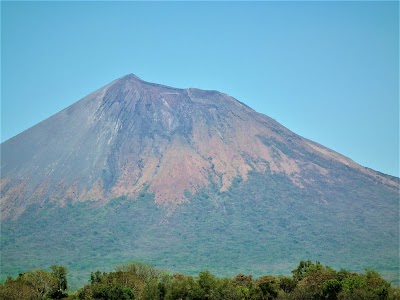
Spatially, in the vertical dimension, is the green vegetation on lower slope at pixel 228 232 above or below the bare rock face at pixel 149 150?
below

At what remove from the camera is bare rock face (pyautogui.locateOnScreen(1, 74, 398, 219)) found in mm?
161125

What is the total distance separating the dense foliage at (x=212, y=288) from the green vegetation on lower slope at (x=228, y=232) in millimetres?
50155

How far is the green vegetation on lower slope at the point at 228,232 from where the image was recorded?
136m

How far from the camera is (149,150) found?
171 metres

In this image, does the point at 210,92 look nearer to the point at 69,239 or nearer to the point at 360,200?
the point at 360,200

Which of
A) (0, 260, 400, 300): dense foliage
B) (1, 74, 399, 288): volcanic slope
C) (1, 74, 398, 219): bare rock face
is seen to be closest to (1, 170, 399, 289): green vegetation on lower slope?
(1, 74, 399, 288): volcanic slope

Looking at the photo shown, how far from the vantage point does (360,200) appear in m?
162

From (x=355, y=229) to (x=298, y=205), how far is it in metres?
14.4

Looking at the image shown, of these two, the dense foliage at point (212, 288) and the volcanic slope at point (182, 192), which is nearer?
the dense foliage at point (212, 288)

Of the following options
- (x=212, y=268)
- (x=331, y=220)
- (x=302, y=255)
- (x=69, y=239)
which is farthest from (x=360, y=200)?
(x=69, y=239)

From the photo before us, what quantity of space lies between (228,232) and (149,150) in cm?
2974

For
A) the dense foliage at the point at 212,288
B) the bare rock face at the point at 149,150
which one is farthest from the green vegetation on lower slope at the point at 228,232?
the dense foliage at the point at 212,288

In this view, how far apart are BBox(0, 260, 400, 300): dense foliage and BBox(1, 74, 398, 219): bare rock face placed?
256ft

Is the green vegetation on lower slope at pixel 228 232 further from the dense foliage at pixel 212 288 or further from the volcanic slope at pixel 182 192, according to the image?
the dense foliage at pixel 212 288
